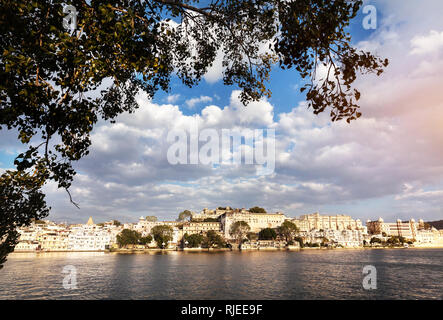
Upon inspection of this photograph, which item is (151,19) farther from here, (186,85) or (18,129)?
(186,85)

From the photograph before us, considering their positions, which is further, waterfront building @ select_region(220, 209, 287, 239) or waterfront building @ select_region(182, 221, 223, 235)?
waterfront building @ select_region(220, 209, 287, 239)

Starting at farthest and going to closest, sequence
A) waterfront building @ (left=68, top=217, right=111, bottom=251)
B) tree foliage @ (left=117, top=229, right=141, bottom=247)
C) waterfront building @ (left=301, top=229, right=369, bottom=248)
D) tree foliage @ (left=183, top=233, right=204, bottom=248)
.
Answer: waterfront building @ (left=301, top=229, right=369, bottom=248), waterfront building @ (left=68, top=217, right=111, bottom=251), tree foliage @ (left=117, top=229, right=141, bottom=247), tree foliage @ (left=183, top=233, right=204, bottom=248)

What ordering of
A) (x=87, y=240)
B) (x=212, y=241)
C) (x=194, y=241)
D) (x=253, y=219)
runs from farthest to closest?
(x=253, y=219)
(x=87, y=240)
(x=212, y=241)
(x=194, y=241)

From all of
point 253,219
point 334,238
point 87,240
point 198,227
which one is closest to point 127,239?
point 87,240

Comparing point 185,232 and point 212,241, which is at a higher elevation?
point 185,232

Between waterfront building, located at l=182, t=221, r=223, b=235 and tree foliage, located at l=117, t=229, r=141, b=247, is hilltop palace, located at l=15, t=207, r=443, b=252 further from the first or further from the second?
tree foliage, located at l=117, t=229, r=141, b=247

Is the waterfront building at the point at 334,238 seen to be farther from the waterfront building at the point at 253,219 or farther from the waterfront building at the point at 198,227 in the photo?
the waterfront building at the point at 198,227

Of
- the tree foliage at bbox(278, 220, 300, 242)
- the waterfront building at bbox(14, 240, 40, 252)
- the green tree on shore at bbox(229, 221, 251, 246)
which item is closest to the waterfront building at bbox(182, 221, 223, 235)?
the green tree on shore at bbox(229, 221, 251, 246)

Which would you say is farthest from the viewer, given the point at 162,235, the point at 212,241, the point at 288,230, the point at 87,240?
the point at 288,230

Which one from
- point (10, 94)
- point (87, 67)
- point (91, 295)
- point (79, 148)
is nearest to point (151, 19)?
point (87, 67)

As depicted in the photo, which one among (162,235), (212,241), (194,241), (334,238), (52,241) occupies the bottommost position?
(52,241)

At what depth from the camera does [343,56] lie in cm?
533

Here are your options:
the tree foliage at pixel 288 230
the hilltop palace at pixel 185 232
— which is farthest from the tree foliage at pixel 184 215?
the tree foliage at pixel 288 230

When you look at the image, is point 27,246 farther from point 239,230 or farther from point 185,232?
point 239,230
